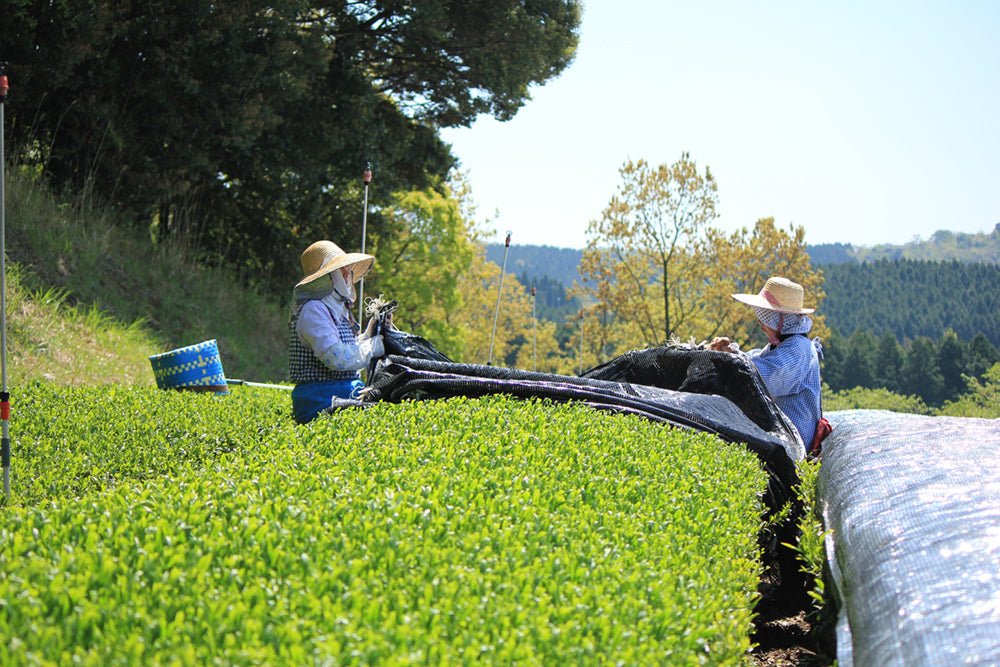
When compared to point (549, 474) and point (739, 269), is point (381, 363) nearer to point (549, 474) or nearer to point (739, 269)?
point (549, 474)

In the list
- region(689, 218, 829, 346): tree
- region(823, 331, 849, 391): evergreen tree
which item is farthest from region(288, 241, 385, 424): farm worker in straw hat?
region(823, 331, 849, 391): evergreen tree

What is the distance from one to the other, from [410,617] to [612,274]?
35236mm

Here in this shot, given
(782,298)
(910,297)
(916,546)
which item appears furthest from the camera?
(910,297)

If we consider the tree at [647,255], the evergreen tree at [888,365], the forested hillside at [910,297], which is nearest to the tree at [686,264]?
the tree at [647,255]

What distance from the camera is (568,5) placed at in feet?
61.9

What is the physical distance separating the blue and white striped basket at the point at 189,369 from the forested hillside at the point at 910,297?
74235 millimetres

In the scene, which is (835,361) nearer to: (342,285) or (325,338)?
(342,285)

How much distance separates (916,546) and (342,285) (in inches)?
154

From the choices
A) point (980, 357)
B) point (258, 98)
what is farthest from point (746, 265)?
point (258, 98)

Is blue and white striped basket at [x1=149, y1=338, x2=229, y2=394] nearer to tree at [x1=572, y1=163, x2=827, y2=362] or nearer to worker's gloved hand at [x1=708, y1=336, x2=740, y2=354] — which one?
worker's gloved hand at [x1=708, y1=336, x2=740, y2=354]

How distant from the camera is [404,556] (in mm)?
2768

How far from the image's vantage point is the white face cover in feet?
20.1

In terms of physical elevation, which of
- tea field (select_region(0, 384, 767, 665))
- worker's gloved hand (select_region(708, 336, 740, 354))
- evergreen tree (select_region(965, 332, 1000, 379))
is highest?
worker's gloved hand (select_region(708, 336, 740, 354))

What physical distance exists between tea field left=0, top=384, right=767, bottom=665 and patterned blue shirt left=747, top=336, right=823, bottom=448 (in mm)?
1543
